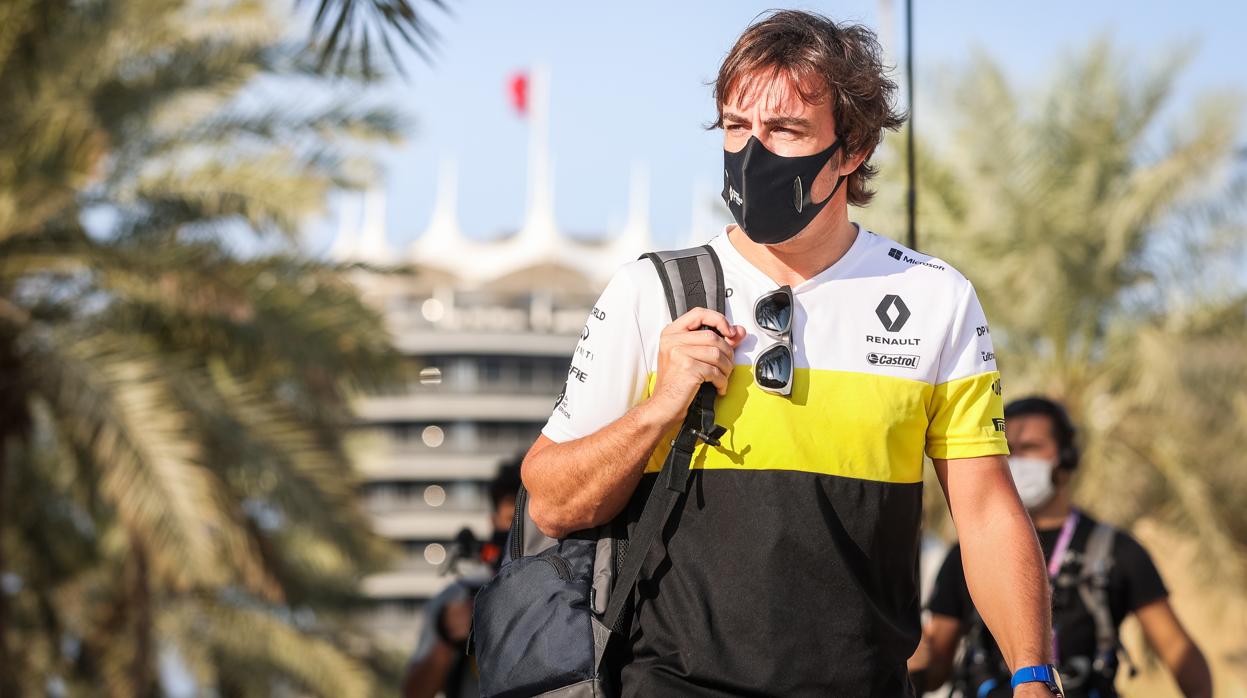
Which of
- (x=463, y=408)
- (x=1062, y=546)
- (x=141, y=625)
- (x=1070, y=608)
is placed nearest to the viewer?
(x=1070, y=608)

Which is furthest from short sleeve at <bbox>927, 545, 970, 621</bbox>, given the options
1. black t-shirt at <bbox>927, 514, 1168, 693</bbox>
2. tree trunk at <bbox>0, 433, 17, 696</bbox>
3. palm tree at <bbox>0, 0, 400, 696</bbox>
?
tree trunk at <bbox>0, 433, 17, 696</bbox>

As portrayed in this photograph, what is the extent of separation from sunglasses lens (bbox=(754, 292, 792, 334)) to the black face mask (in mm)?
129

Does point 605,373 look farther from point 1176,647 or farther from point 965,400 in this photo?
point 1176,647

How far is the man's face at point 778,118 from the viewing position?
2723 mm

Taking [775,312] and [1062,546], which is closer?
[775,312]

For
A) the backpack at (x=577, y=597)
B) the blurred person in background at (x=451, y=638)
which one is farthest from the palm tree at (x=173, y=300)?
the backpack at (x=577, y=597)

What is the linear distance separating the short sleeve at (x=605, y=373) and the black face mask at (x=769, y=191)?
23cm

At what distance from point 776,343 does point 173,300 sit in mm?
10112

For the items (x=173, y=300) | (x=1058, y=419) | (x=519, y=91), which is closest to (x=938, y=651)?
(x=1058, y=419)

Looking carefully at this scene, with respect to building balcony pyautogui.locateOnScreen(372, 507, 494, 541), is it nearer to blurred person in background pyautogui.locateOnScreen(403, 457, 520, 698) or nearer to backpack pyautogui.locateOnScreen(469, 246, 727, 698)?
blurred person in background pyautogui.locateOnScreen(403, 457, 520, 698)

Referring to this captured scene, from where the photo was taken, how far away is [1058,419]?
5484 mm

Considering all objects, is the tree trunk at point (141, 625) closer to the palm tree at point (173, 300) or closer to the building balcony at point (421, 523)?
the palm tree at point (173, 300)

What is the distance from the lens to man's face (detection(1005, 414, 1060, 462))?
5.34 meters

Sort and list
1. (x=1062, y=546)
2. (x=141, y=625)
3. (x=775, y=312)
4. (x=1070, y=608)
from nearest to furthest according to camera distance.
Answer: (x=775, y=312), (x=1070, y=608), (x=1062, y=546), (x=141, y=625)
